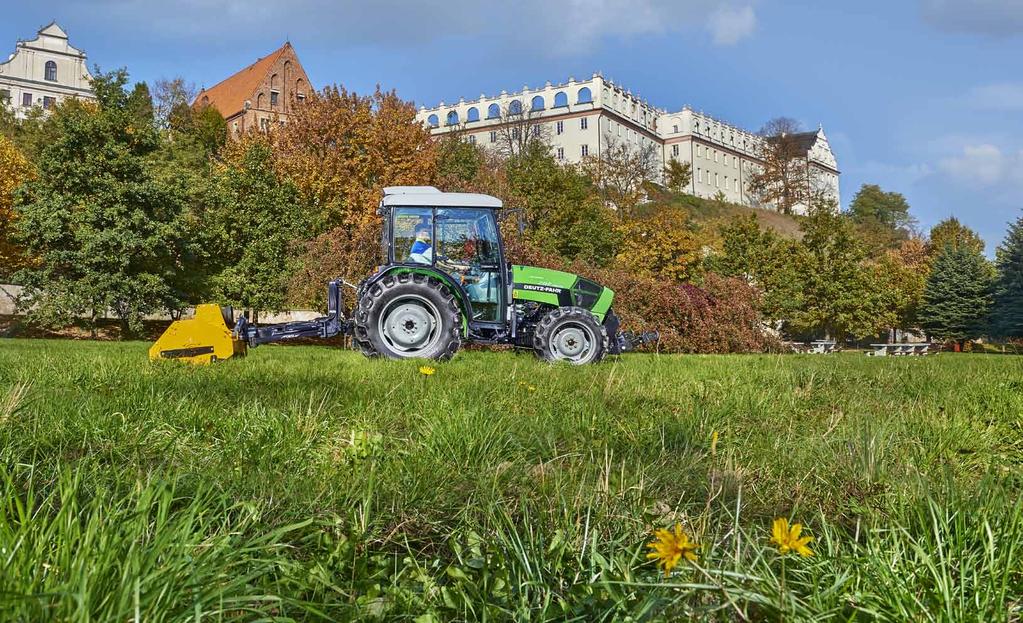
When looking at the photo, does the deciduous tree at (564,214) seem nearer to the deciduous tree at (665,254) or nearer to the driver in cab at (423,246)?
the deciduous tree at (665,254)

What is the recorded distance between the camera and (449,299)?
9078 millimetres

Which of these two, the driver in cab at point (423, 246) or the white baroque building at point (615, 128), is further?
the white baroque building at point (615, 128)

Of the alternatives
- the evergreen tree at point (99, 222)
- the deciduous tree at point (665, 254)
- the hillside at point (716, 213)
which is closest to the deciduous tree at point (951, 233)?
the hillside at point (716, 213)

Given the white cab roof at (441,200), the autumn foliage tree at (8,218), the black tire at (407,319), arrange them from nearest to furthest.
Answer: the black tire at (407,319)
the white cab roof at (441,200)
the autumn foliage tree at (8,218)

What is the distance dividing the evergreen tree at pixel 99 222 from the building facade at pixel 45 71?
56069mm

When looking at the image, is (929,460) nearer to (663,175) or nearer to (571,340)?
(571,340)

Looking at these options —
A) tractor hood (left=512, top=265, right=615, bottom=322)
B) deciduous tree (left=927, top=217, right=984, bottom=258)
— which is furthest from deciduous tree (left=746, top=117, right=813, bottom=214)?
tractor hood (left=512, top=265, right=615, bottom=322)

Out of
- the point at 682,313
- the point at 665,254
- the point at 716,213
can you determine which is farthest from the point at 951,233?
the point at 682,313

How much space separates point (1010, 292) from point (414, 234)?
3713cm

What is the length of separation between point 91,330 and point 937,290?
45188mm

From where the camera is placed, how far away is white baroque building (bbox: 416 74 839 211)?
3775 inches

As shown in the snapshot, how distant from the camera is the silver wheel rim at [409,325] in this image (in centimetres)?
915

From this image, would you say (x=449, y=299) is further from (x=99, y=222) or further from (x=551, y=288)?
(x=99, y=222)

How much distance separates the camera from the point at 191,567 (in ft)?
4.38
